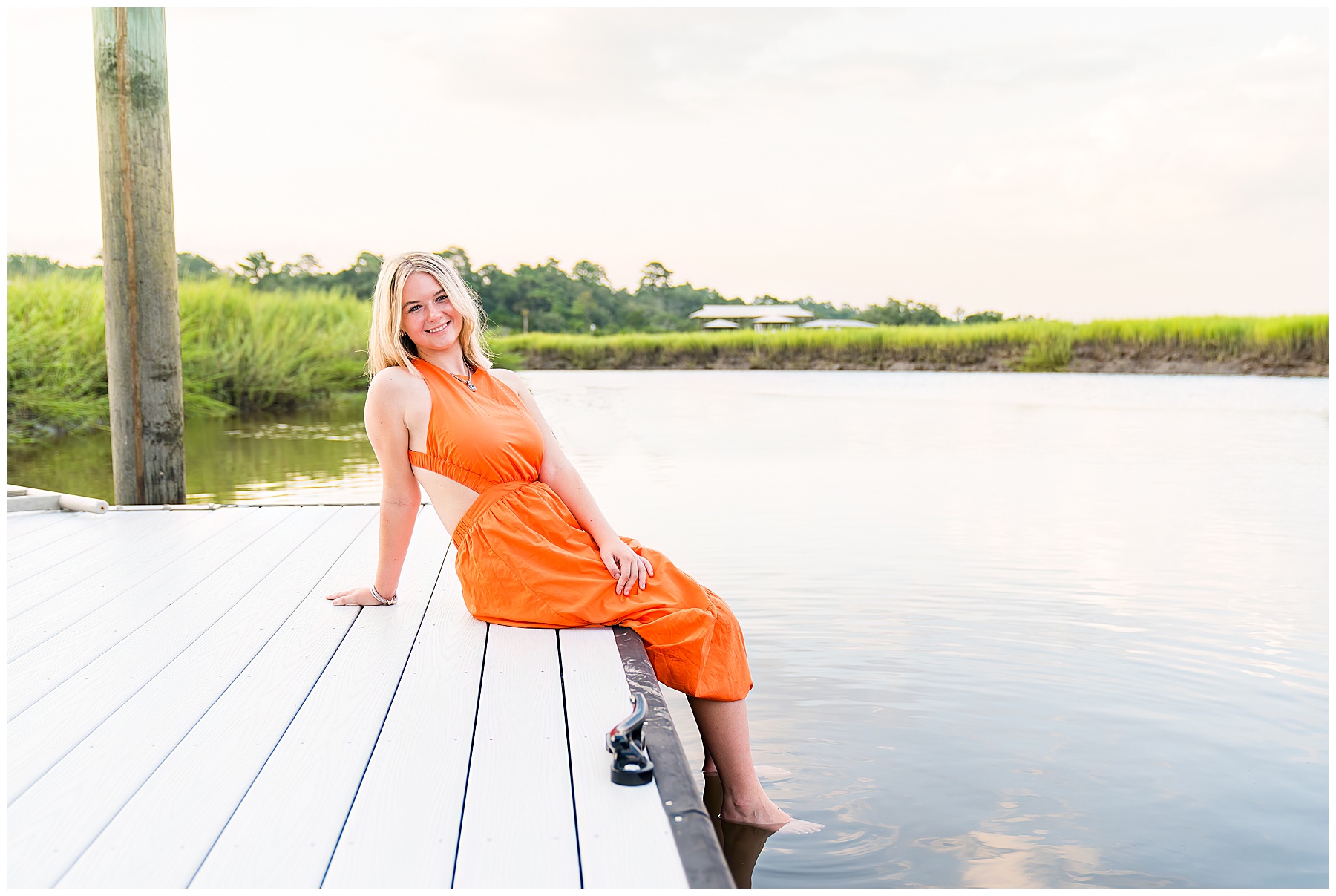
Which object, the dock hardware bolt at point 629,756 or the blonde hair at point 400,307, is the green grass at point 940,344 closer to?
the blonde hair at point 400,307

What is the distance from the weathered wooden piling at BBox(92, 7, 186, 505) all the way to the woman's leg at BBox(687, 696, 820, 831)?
3.22m

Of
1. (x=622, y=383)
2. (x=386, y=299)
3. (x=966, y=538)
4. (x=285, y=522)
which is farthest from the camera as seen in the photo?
(x=622, y=383)

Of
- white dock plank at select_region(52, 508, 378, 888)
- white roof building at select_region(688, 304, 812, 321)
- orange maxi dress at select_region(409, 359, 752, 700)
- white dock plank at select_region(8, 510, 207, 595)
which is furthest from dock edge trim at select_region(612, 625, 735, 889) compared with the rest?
white roof building at select_region(688, 304, 812, 321)

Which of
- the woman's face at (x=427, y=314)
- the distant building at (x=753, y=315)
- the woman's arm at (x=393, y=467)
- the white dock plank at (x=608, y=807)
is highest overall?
the distant building at (x=753, y=315)

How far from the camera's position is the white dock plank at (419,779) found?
115 cm

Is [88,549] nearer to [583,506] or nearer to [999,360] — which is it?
[583,506]

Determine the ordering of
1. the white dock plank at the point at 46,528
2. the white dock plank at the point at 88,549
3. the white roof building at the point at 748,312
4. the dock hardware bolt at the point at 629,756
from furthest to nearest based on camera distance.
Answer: the white roof building at the point at 748,312 → the white dock plank at the point at 46,528 → the white dock plank at the point at 88,549 → the dock hardware bolt at the point at 629,756

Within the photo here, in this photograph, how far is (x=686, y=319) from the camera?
48719 mm

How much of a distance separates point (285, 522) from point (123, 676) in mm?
1736

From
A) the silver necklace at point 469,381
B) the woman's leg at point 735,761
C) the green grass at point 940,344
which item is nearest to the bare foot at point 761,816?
the woman's leg at point 735,761

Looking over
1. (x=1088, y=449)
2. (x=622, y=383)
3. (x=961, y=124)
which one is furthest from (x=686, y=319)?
(x=1088, y=449)

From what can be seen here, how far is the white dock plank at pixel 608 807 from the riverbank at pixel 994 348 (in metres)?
16.5

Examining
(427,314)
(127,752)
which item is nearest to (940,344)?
(427,314)

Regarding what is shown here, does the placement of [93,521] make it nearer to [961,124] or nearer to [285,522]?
[285,522]
